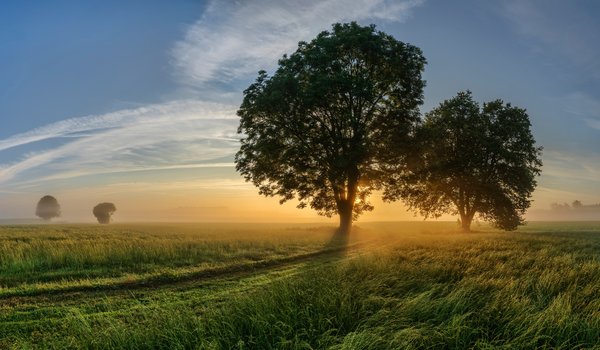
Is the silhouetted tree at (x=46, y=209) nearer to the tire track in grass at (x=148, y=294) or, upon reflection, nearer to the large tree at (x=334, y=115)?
the large tree at (x=334, y=115)

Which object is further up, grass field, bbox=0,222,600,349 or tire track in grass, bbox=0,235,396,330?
grass field, bbox=0,222,600,349

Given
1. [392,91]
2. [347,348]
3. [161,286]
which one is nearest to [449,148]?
[392,91]

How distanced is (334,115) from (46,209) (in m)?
148

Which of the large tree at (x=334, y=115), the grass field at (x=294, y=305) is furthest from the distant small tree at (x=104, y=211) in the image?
the grass field at (x=294, y=305)

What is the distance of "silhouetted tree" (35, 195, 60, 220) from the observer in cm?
14525

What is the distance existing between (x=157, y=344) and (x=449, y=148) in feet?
150

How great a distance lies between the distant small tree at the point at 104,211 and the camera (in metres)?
136

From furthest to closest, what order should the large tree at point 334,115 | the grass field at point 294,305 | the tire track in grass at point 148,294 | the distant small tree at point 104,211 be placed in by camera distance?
the distant small tree at point 104,211, the large tree at point 334,115, the tire track in grass at point 148,294, the grass field at point 294,305

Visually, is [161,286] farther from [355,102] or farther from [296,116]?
[355,102]

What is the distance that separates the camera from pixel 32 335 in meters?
8.41

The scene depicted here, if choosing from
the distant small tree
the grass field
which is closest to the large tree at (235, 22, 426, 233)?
the grass field

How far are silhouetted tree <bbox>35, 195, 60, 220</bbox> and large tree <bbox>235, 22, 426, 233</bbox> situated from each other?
138m

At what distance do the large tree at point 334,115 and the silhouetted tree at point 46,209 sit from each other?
5441 inches

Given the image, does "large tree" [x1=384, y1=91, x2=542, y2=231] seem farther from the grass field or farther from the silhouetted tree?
the silhouetted tree
